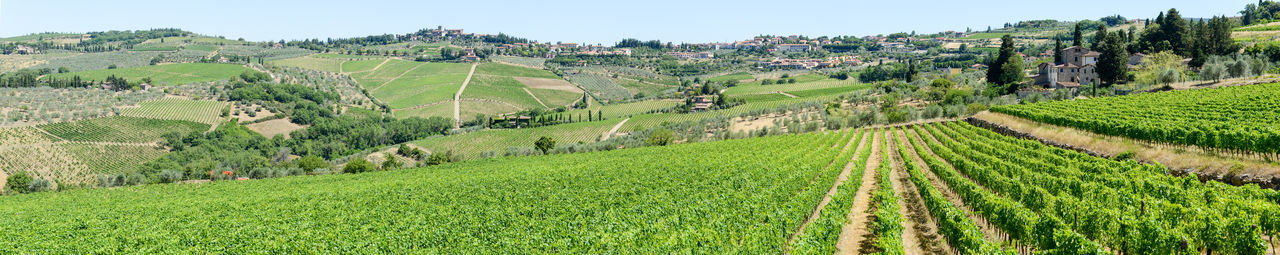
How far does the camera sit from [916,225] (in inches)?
1073

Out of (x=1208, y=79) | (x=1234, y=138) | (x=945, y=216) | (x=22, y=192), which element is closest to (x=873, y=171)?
(x=1234, y=138)

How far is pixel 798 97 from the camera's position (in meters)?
151

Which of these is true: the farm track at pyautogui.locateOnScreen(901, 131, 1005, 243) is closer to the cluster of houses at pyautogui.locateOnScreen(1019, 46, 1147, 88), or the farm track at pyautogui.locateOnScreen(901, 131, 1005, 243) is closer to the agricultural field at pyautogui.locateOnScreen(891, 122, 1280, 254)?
the agricultural field at pyautogui.locateOnScreen(891, 122, 1280, 254)

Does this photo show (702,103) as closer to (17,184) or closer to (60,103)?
(17,184)

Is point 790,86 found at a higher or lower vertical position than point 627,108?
higher

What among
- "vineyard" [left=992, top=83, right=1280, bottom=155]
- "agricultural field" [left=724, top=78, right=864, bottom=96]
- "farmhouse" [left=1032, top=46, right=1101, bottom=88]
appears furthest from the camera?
"agricultural field" [left=724, top=78, right=864, bottom=96]

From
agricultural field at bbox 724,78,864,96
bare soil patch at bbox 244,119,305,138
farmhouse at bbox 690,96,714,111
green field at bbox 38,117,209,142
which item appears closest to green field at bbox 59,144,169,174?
green field at bbox 38,117,209,142

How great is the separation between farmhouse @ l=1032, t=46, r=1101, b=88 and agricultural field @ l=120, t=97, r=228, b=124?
161 meters

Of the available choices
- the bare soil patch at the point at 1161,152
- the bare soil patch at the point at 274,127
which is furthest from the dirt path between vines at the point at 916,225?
the bare soil patch at the point at 274,127

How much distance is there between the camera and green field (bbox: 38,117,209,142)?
113 m

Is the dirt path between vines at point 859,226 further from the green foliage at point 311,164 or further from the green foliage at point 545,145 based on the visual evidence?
the green foliage at point 311,164

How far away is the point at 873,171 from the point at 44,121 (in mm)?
147384

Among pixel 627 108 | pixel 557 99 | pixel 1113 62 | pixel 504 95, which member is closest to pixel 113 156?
pixel 504 95

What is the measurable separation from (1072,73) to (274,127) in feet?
514
